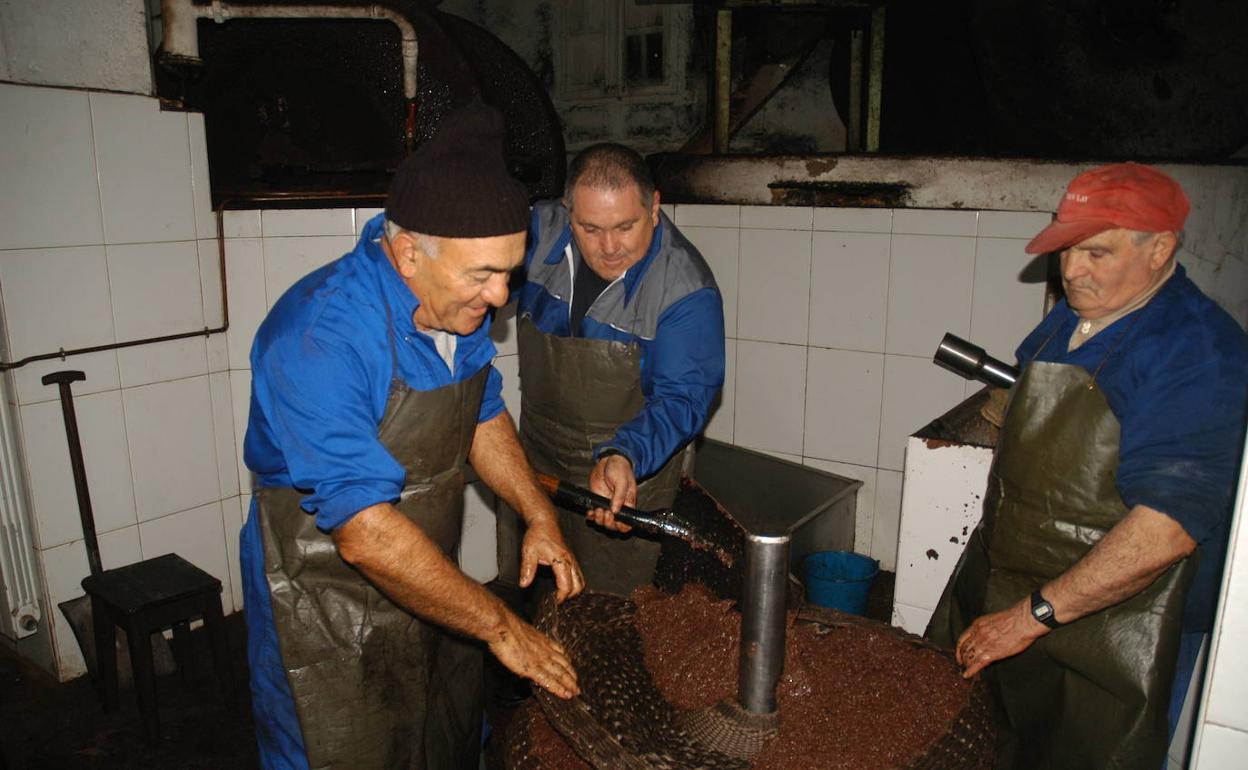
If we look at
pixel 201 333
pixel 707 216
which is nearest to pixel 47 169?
pixel 201 333

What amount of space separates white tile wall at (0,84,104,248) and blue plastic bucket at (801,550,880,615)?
9.94 ft

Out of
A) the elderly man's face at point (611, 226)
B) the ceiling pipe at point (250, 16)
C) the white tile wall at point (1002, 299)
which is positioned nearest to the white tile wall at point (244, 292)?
the ceiling pipe at point (250, 16)

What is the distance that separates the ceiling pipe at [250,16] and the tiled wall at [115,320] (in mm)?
333

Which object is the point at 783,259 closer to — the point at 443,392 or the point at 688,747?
the point at 443,392

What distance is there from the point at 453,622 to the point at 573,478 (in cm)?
117

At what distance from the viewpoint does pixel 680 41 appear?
571cm

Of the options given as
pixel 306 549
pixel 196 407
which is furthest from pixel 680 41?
pixel 306 549

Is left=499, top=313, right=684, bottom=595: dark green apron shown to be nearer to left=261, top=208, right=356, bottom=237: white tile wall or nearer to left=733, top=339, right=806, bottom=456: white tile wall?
left=261, top=208, right=356, bottom=237: white tile wall

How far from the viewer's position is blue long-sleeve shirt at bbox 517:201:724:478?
2.46m

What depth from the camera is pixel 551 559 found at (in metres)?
1.93

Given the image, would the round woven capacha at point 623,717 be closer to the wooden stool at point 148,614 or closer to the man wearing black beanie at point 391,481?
the man wearing black beanie at point 391,481

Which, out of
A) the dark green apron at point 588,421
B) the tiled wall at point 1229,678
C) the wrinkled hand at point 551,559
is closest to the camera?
the tiled wall at point 1229,678

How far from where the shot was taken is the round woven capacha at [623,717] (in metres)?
1.37

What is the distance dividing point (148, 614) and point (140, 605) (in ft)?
0.16
